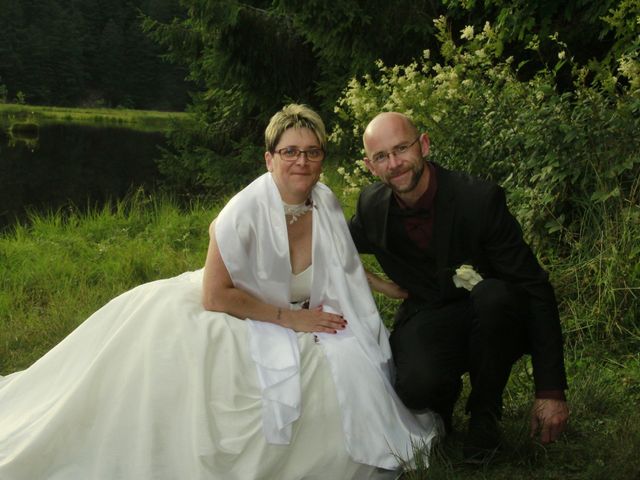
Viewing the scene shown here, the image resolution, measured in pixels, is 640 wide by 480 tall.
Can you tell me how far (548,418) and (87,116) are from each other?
45.6 meters

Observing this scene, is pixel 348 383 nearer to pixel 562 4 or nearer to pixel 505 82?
pixel 505 82

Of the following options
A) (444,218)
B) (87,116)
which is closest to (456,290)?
(444,218)

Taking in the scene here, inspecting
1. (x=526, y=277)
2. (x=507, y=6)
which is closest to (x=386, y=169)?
(x=526, y=277)

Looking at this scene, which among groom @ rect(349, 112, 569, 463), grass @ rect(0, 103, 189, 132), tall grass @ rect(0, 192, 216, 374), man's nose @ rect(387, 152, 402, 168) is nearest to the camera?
groom @ rect(349, 112, 569, 463)

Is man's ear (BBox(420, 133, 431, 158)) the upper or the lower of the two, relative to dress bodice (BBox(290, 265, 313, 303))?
upper

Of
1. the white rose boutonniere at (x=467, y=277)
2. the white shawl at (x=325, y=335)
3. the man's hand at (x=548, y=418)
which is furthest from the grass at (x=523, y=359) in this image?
the white rose boutonniere at (x=467, y=277)

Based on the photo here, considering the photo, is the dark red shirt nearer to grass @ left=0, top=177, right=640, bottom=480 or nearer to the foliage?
grass @ left=0, top=177, right=640, bottom=480

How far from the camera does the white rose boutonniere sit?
3557mm

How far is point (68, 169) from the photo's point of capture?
20516 mm

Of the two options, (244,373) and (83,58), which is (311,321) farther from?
(83,58)

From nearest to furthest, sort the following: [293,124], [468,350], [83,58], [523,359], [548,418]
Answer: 1. [548,418]
2. [468,350]
3. [293,124]
4. [523,359]
5. [83,58]

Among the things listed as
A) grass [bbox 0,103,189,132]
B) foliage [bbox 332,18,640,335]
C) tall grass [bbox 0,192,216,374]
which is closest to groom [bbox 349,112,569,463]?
foliage [bbox 332,18,640,335]

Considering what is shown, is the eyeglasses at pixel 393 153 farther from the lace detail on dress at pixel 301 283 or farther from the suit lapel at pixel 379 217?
the lace detail on dress at pixel 301 283

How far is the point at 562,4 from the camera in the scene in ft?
27.3
